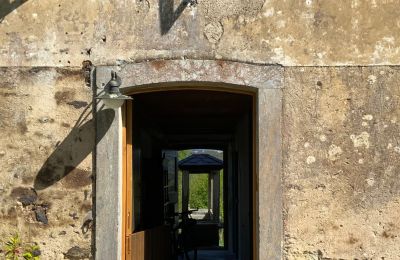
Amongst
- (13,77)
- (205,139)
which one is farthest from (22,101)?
(205,139)

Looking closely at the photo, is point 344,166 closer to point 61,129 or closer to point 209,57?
point 209,57

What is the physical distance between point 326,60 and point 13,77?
9.07 ft

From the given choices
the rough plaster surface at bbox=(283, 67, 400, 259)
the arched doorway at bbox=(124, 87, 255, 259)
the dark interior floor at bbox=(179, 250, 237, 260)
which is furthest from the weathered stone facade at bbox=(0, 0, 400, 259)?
the dark interior floor at bbox=(179, 250, 237, 260)

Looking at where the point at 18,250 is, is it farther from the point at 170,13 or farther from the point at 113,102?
the point at 170,13

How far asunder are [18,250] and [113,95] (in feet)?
5.18

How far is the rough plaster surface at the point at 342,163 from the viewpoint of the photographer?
481 cm

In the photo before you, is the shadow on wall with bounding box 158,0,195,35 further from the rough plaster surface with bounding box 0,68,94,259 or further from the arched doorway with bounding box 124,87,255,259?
the rough plaster surface with bounding box 0,68,94,259

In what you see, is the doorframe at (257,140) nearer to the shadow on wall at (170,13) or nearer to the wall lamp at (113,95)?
the wall lamp at (113,95)

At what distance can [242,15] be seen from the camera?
496 centimetres

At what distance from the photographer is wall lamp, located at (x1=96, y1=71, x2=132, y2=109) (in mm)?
4598

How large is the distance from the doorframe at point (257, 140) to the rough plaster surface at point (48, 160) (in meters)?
0.14

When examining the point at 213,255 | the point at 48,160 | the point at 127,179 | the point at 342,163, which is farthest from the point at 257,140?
the point at 213,255

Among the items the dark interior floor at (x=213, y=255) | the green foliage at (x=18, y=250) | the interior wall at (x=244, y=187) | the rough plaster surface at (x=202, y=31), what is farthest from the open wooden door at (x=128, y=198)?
the dark interior floor at (x=213, y=255)

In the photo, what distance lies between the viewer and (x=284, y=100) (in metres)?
4.89
